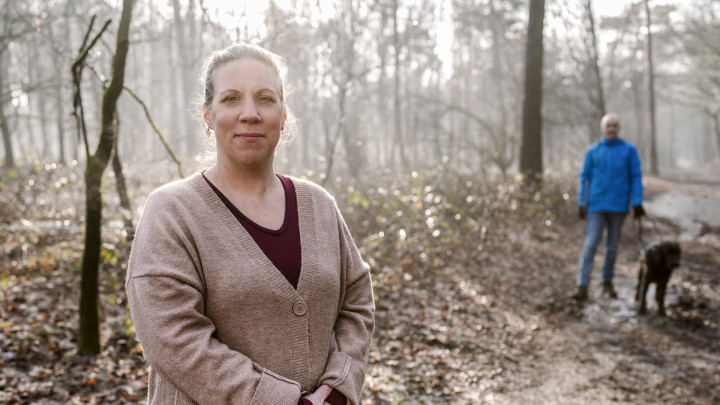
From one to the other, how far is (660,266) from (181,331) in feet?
19.5

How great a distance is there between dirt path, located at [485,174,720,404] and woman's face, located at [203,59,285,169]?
136 inches

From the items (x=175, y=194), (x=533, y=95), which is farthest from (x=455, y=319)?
(x=533, y=95)

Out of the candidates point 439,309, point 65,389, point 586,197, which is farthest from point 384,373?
point 586,197

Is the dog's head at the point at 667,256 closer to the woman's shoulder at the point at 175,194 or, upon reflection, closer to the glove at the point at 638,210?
the glove at the point at 638,210

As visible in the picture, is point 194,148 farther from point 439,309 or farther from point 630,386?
point 630,386

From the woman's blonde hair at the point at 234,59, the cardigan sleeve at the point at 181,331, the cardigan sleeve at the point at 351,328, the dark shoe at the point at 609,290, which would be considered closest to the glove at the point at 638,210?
the dark shoe at the point at 609,290

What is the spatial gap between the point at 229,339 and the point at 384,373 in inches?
132

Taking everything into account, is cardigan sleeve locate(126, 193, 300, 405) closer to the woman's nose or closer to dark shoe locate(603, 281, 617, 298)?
the woman's nose

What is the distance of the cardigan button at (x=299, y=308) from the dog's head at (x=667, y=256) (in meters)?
5.51

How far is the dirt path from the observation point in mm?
4391

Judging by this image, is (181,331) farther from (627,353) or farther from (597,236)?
(597,236)

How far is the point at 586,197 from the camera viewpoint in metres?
6.78

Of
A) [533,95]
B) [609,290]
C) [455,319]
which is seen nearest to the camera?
[455,319]

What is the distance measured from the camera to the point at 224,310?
1683mm
